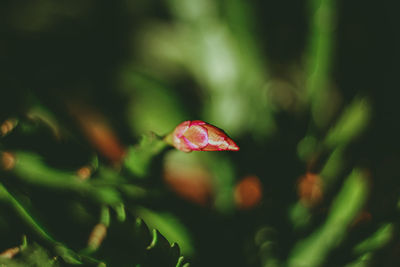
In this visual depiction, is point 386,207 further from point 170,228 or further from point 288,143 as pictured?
point 170,228

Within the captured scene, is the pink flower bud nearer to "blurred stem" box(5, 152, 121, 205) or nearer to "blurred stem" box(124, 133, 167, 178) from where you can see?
"blurred stem" box(124, 133, 167, 178)

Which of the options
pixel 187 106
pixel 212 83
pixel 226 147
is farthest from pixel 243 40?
pixel 226 147

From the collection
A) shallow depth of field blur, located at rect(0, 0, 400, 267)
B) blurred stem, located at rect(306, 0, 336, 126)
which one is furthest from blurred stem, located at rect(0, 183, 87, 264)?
blurred stem, located at rect(306, 0, 336, 126)

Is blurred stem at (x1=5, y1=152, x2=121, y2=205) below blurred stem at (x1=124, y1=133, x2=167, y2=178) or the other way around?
the other way around

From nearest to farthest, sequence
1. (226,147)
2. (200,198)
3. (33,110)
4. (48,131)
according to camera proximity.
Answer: (226,147)
(48,131)
(33,110)
(200,198)

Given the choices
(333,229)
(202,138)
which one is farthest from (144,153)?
(333,229)
